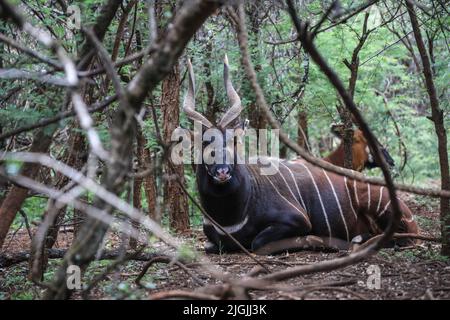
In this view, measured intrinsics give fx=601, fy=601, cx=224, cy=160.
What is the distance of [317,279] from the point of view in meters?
4.56

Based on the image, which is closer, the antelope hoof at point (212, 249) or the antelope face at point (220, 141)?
the antelope face at point (220, 141)

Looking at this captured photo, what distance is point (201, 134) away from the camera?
6.94 metres

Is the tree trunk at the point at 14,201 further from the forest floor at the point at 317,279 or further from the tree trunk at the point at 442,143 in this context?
the tree trunk at the point at 442,143

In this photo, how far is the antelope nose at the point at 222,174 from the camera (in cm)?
655

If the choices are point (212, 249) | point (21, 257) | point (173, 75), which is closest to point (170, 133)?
point (173, 75)

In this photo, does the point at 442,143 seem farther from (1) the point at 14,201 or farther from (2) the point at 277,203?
(1) the point at 14,201

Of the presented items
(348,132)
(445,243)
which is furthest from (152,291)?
(348,132)

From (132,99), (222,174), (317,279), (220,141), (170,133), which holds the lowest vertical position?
(317,279)

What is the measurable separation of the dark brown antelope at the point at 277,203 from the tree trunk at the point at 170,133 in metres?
0.27

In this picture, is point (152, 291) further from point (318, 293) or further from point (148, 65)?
point (148, 65)

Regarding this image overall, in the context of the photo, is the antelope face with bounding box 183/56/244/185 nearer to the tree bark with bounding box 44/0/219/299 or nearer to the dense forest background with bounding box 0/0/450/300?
the dense forest background with bounding box 0/0/450/300

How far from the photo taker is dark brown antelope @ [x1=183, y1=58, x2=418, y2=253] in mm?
6863

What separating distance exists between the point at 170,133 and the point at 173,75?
70 cm

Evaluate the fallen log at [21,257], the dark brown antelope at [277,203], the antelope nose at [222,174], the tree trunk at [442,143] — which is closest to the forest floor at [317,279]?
the fallen log at [21,257]
